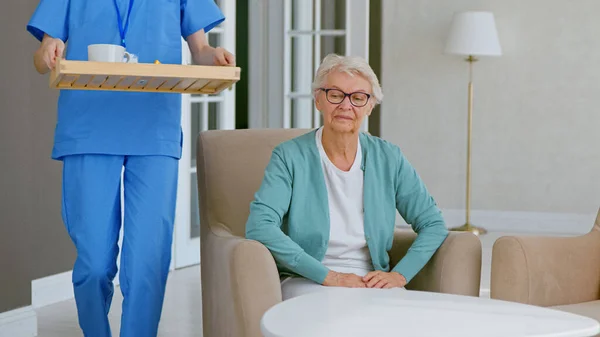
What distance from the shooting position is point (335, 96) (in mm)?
2648

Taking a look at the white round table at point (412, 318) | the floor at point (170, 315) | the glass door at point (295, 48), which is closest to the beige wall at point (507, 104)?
the glass door at point (295, 48)

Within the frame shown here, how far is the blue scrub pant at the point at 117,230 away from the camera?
2.80m

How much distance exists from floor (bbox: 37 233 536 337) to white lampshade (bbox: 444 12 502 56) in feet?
6.99

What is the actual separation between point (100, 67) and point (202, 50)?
609 mm

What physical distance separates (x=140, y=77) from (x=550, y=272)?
124 cm

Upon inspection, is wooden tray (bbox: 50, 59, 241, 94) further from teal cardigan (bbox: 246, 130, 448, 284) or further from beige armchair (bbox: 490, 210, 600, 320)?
beige armchair (bbox: 490, 210, 600, 320)

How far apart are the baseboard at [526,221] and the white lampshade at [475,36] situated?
1.23 m

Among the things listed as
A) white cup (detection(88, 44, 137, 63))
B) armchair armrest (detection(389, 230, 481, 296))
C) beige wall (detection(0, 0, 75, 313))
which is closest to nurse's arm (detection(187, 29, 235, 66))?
white cup (detection(88, 44, 137, 63))

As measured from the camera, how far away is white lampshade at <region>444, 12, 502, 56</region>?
6691 mm

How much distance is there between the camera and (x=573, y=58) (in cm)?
694

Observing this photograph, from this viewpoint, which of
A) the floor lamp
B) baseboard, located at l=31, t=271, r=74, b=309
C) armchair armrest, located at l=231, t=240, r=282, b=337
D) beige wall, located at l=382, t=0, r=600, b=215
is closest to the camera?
armchair armrest, located at l=231, t=240, r=282, b=337

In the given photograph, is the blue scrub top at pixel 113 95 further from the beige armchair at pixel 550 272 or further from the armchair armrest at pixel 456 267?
the beige armchair at pixel 550 272

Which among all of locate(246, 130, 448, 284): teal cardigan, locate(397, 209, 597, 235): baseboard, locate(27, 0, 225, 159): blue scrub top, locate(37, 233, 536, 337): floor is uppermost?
locate(27, 0, 225, 159): blue scrub top

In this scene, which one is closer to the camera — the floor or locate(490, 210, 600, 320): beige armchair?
locate(490, 210, 600, 320): beige armchair
